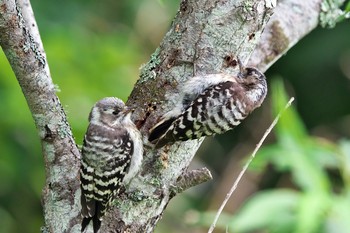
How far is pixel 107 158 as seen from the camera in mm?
4438

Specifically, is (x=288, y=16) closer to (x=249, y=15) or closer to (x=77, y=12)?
(x=249, y=15)

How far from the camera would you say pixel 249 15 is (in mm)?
4410

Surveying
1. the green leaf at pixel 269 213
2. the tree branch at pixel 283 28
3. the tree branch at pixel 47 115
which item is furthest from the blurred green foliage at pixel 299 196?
the tree branch at pixel 47 115

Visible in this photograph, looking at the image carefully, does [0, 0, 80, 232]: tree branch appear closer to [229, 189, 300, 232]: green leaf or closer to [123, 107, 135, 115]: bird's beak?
[123, 107, 135, 115]: bird's beak

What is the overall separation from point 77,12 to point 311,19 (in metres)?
3.87

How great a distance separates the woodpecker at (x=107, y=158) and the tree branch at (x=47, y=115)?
8 centimetres

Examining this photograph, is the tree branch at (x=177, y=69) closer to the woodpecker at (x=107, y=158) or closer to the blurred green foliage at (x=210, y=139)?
the woodpecker at (x=107, y=158)

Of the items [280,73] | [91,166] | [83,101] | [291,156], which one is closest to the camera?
[91,166]

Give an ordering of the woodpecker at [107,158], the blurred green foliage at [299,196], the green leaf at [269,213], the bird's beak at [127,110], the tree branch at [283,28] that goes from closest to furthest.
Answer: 1. the woodpecker at [107,158]
2. the bird's beak at [127,110]
3. the tree branch at [283,28]
4. the blurred green foliage at [299,196]
5. the green leaf at [269,213]

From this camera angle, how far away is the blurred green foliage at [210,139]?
582 cm

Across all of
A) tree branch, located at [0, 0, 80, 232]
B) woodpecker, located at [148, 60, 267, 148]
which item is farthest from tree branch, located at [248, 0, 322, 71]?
tree branch, located at [0, 0, 80, 232]

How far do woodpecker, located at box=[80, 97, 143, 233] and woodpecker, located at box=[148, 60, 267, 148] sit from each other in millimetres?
138

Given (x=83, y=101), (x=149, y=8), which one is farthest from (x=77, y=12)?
(x=83, y=101)

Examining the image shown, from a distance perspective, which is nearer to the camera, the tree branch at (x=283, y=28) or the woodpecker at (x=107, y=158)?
the woodpecker at (x=107, y=158)
